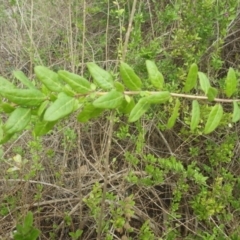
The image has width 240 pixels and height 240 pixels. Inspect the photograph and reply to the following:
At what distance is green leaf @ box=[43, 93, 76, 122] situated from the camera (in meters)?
0.78

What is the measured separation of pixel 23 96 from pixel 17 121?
53 millimetres

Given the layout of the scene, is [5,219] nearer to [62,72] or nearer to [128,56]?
[128,56]

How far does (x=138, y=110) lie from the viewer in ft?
2.85

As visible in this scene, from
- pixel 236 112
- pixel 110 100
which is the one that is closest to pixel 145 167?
pixel 236 112

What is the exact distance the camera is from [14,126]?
0.80 meters

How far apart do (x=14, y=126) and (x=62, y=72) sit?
15 centimetres

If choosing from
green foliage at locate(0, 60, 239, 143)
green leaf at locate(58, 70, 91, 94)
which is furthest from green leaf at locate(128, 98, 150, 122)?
green leaf at locate(58, 70, 91, 94)

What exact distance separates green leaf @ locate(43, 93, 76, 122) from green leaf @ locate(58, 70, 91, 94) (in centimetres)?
3

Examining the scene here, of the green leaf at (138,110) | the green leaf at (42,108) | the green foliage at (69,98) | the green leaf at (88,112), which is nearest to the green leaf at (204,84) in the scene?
the green foliage at (69,98)

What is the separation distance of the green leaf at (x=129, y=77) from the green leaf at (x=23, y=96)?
0.62 ft

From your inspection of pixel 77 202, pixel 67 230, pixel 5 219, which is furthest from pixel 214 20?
pixel 5 219

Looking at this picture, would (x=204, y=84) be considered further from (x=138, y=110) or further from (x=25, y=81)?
(x=25, y=81)

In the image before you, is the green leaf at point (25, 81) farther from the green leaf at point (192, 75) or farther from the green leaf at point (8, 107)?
the green leaf at point (192, 75)

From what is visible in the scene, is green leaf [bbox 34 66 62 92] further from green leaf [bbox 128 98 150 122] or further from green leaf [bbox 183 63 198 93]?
green leaf [bbox 183 63 198 93]
